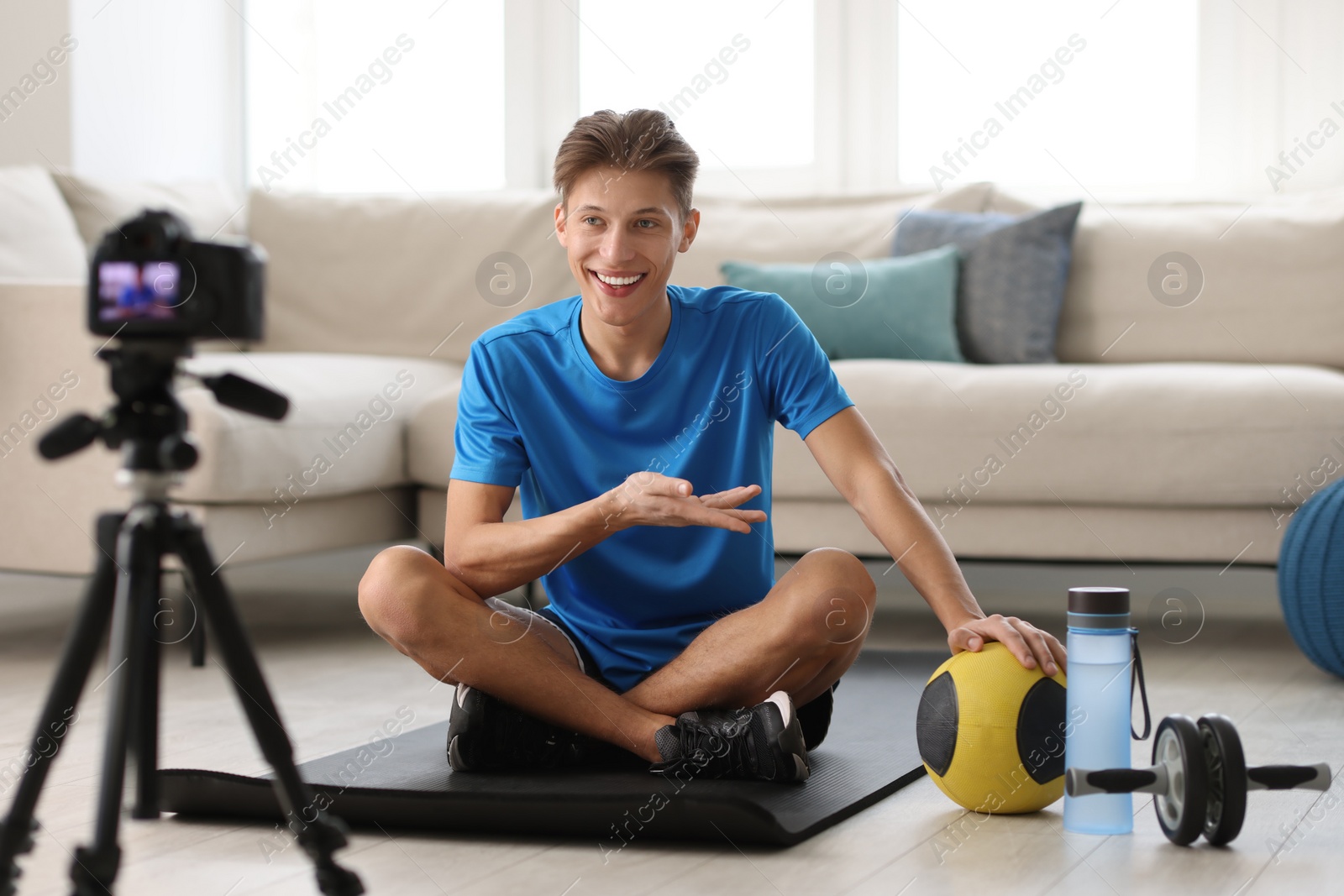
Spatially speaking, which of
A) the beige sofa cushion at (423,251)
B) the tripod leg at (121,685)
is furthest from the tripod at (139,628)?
the beige sofa cushion at (423,251)

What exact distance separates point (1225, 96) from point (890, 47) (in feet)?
3.11

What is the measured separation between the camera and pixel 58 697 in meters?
1.00

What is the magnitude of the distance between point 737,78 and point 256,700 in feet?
11.5

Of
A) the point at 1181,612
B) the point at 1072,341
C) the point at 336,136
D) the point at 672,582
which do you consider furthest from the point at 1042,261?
the point at 336,136

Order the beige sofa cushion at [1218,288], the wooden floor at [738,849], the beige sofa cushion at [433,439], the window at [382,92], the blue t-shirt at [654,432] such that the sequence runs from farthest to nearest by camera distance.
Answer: the window at [382,92] → the beige sofa cushion at [1218,288] → the beige sofa cushion at [433,439] → the blue t-shirt at [654,432] → the wooden floor at [738,849]

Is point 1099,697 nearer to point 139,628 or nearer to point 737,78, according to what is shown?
point 139,628

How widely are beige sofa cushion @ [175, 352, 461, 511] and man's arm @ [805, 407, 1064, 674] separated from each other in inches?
44.9

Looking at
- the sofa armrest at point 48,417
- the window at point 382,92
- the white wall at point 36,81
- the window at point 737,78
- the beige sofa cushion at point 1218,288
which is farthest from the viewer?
the window at point 382,92

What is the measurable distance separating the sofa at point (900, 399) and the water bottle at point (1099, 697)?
4.14ft

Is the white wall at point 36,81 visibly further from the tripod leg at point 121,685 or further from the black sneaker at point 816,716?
the tripod leg at point 121,685

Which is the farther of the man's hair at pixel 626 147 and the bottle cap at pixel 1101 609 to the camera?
the man's hair at pixel 626 147

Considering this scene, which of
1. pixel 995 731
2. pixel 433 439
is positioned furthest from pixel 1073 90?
pixel 995 731

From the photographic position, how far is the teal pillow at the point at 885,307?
3174mm

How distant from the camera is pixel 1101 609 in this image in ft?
4.91
